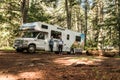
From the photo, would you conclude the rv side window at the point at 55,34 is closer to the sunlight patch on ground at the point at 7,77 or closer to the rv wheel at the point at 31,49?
the rv wheel at the point at 31,49

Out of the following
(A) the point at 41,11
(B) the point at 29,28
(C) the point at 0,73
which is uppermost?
(A) the point at 41,11

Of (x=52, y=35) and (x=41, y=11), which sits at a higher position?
(x=41, y=11)

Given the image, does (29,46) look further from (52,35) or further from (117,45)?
(117,45)

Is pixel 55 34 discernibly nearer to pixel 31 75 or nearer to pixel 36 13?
pixel 36 13

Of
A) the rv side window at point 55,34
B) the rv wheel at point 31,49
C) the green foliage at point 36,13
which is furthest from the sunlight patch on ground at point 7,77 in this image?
the green foliage at point 36,13

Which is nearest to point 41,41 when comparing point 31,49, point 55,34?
point 31,49

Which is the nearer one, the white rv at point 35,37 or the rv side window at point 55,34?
the white rv at point 35,37

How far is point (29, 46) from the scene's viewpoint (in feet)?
75.0

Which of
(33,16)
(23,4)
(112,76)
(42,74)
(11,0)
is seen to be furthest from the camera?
(33,16)

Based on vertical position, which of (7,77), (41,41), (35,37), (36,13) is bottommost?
(7,77)

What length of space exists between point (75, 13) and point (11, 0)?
3589 cm

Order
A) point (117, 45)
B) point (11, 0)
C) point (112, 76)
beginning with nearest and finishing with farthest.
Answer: point (112, 76) → point (117, 45) → point (11, 0)

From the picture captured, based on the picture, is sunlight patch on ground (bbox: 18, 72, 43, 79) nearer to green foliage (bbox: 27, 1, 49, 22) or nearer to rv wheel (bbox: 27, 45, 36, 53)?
rv wheel (bbox: 27, 45, 36, 53)

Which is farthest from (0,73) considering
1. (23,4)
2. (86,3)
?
(86,3)
